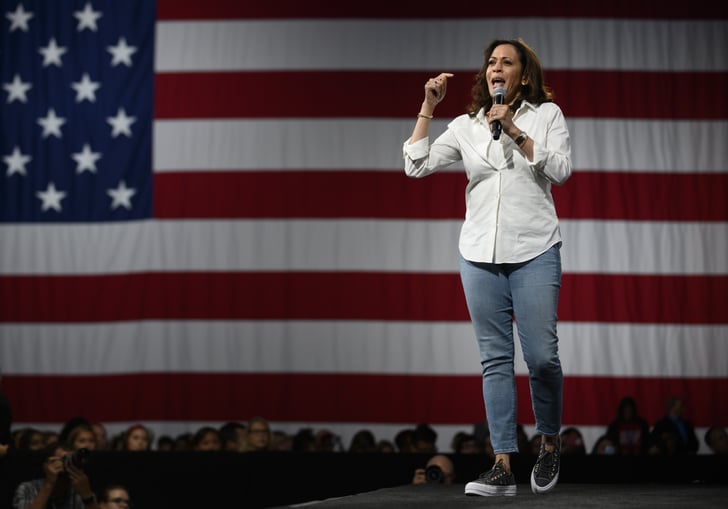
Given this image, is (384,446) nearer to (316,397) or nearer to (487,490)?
(316,397)

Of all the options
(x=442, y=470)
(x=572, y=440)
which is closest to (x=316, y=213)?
(x=572, y=440)

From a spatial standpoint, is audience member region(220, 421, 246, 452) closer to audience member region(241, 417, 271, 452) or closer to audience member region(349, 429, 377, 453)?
audience member region(241, 417, 271, 452)

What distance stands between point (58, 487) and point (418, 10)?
158 inches

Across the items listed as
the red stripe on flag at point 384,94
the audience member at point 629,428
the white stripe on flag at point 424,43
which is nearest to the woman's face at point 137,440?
the red stripe on flag at point 384,94

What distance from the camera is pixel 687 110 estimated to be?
21.6 ft

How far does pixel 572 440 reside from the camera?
19.5 feet

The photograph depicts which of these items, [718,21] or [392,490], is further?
[718,21]

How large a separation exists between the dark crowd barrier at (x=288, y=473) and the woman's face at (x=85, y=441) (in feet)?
0.37

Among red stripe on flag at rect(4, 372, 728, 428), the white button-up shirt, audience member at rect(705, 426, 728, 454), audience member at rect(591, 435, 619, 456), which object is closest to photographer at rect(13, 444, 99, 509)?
the white button-up shirt

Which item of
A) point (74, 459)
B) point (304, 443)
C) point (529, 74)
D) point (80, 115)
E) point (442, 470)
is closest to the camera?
point (529, 74)

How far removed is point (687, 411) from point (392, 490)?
4270 mm

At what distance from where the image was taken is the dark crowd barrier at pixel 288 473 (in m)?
4.63

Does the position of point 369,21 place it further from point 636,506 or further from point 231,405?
point 636,506

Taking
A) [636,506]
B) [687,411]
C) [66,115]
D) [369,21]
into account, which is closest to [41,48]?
[66,115]
